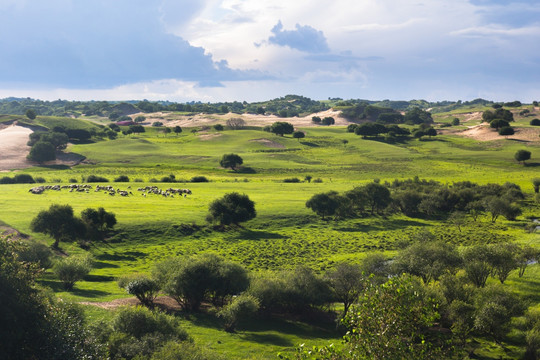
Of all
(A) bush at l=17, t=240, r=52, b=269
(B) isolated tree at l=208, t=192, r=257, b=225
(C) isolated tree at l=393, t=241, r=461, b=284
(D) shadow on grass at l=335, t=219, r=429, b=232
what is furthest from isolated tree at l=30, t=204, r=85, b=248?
(D) shadow on grass at l=335, t=219, r=429, b=232

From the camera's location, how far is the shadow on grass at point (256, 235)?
74812 mm

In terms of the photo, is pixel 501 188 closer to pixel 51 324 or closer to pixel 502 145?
pixel 502 145

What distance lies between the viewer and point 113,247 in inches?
2547

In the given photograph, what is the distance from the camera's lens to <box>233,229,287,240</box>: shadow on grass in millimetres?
74812

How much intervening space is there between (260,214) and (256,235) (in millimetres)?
9637

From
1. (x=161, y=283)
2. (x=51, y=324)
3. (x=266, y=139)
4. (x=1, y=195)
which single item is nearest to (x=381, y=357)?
(x=51, y=324)

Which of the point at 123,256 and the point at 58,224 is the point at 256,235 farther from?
the point at 58,224

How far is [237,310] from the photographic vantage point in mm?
36406

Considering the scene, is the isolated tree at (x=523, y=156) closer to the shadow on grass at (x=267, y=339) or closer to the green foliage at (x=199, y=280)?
the green foliage at (x=199, y=280)

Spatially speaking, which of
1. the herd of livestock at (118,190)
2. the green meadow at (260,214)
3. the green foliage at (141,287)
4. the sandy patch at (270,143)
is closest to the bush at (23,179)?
the green meadow at (260,214)

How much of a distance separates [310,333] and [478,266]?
2277 centimetres

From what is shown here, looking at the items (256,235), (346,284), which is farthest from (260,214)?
(346,284)

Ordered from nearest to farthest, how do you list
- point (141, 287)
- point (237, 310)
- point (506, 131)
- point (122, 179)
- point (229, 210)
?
1. point (237, 310)
2. point (141, 287)
3. point (229, 210)
4. point (122, 179)
5. point (506, 131)

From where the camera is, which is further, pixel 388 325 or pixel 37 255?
pixel 37 255
